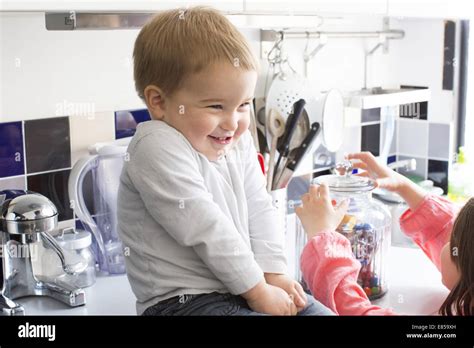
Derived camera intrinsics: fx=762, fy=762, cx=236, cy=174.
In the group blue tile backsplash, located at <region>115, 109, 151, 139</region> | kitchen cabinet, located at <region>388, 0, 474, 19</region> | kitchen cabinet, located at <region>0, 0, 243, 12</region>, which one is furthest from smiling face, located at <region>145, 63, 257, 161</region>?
kitchen cabinet, located at <region>388, 0, 474, 19</region>

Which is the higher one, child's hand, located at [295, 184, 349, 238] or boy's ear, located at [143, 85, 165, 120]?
boy's ear, located at [143, 85, 165, 120]

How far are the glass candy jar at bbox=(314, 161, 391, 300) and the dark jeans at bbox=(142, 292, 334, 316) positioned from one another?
0.94ft

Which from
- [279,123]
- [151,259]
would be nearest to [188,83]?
[151,259]

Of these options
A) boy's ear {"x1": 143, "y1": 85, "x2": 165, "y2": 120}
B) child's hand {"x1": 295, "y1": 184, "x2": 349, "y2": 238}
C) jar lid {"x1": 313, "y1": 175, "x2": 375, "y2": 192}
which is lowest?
child's hand {"x1": 295, "y1": 184, "x2": 349, "y2": 238}

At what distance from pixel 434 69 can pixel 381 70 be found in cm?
11

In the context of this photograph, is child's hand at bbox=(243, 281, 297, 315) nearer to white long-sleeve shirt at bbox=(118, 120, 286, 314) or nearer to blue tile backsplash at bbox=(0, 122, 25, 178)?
white long-sleeve shirt at bbox=(118, 120, 286, 314)

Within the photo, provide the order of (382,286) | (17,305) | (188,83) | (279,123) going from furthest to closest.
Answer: (279,123)
(382,286)
(17,305)
(188,83)

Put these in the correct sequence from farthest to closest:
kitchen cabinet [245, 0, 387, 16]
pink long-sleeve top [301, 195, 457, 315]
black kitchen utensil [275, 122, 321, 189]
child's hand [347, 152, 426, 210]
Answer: black kitchen utensil [275, 122, 321, 189]
child's hand [347, 152, 426, 210]
kitchen cabinet [245, 0, 387, 16]
pink long-sleeve top [301, 195, 457, 315]

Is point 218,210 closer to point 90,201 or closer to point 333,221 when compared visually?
point 333,221

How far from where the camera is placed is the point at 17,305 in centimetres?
83

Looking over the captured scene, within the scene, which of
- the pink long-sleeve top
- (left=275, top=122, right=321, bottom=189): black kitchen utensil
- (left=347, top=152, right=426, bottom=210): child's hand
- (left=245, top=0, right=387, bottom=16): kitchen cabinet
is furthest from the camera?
(left=275, top=122, right=321, bottom=189): black kitchen utensil

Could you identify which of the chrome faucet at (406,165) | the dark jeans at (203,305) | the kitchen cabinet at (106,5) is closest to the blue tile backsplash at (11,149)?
the kitchen cabinet at (106,5)

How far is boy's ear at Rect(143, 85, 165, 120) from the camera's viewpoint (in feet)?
2.27

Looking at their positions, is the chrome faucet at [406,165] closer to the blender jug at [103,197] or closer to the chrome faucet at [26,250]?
the blender jug at [103,197]
